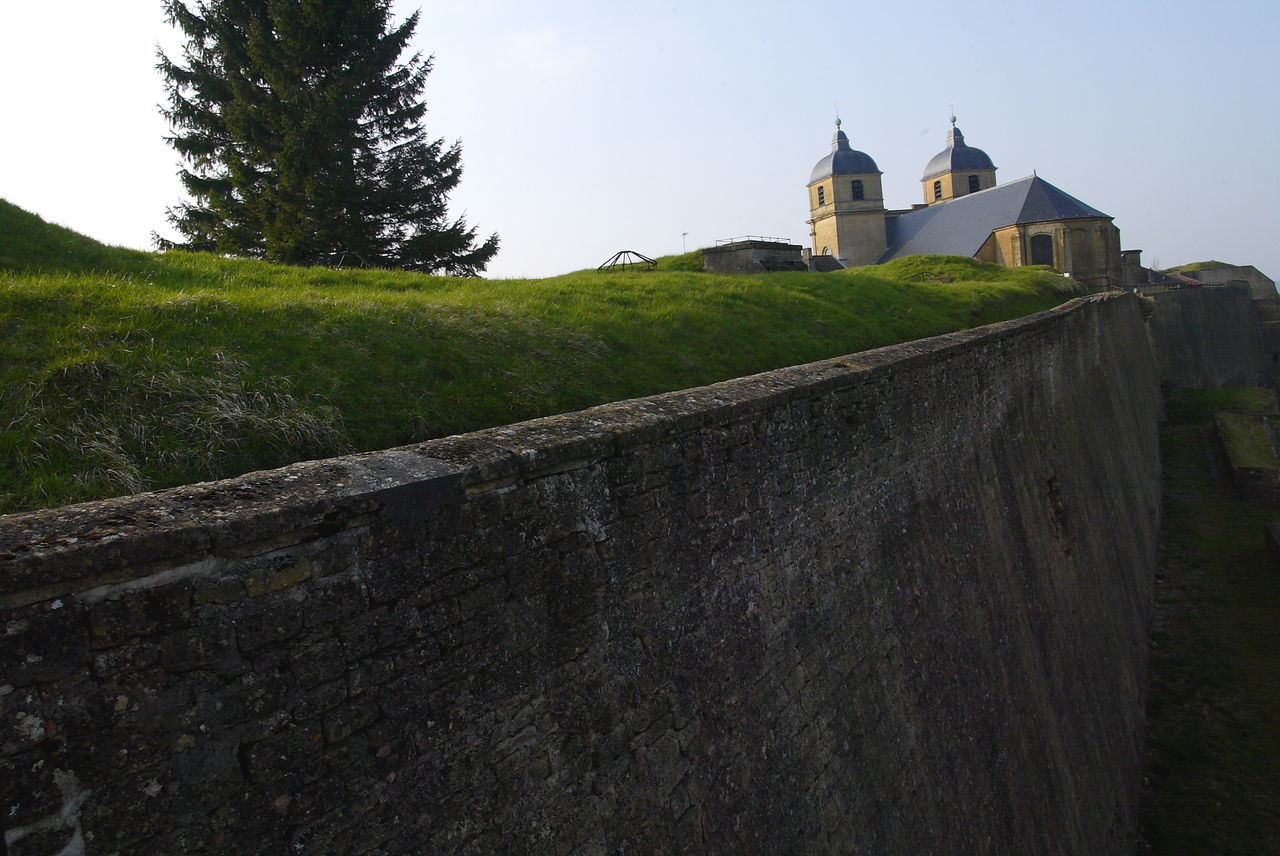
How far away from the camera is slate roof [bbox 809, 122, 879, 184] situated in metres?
53.5

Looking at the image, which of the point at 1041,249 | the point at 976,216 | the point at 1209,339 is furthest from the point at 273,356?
the point at 976,216

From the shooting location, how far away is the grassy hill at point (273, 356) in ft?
12.8

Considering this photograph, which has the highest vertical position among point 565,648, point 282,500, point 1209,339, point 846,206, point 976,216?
point 846,206

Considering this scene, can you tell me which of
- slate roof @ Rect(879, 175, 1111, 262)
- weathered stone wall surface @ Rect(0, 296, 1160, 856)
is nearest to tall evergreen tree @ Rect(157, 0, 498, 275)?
weathered stone wall surface @ Rect(0, 296, 1160, 856)

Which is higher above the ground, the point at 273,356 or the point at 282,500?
the point at 273,356

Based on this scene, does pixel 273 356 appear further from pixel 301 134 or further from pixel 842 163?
pixel 842 163

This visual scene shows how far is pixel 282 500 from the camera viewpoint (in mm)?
2586

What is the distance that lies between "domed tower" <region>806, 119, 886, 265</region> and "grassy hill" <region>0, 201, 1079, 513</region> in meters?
43.5

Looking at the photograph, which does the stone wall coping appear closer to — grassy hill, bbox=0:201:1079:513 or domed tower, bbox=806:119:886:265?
grassy hill, bbox=0:201:1079:513

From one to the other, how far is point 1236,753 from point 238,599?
1085 cm

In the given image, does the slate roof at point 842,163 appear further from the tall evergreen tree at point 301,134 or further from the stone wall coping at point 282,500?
the stone wall coping at point 282,500

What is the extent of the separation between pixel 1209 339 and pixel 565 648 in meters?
43.8

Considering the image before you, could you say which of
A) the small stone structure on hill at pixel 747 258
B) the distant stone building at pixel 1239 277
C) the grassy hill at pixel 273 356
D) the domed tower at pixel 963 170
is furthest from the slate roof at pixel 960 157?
the grassy hill at pixel 273 356

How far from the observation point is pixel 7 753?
199 centimetres
